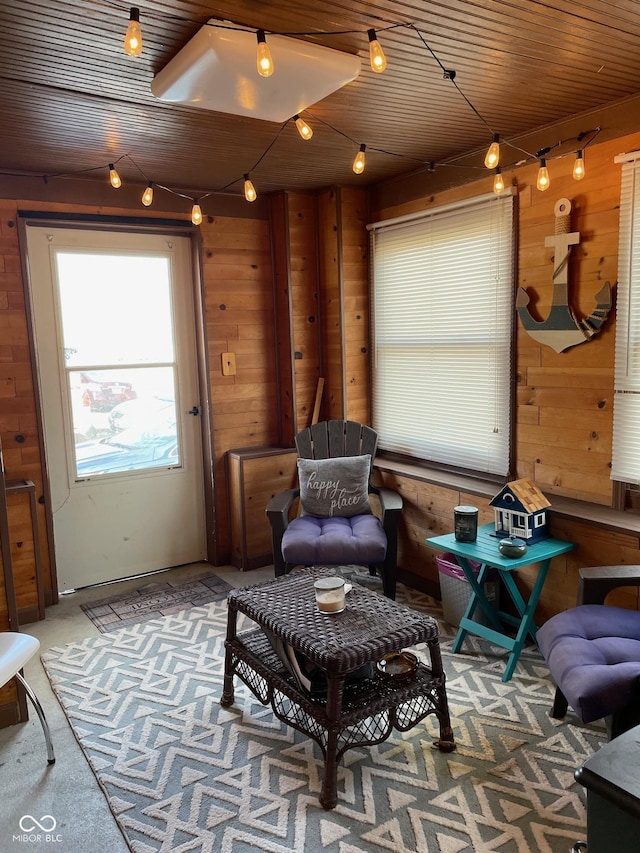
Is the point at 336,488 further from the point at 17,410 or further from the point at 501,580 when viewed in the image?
the point at 17,410

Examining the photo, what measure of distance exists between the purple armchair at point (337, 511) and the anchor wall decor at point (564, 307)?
4.00ft

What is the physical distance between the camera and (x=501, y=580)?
128 inches

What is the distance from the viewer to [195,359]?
14.1 ft

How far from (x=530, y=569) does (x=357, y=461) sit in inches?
46.3

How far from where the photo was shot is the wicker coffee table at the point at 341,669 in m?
2.08

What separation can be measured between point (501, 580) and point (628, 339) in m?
1.31

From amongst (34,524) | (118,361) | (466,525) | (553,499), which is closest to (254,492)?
(118,361)

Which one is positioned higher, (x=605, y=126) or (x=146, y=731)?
(x=605, y=126)

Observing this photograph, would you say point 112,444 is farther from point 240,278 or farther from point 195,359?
point 240,278

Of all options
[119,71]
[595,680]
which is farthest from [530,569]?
[119,71]

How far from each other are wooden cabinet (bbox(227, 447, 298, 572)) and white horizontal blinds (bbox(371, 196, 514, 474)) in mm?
688

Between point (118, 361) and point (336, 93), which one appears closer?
point (336, 93)

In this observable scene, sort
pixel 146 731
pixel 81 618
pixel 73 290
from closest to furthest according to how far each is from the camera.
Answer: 1. pixel 146 731
2. pixel 81 618
3. pixel 73 290

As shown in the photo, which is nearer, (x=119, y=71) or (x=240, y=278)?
(x=119, y=71)
